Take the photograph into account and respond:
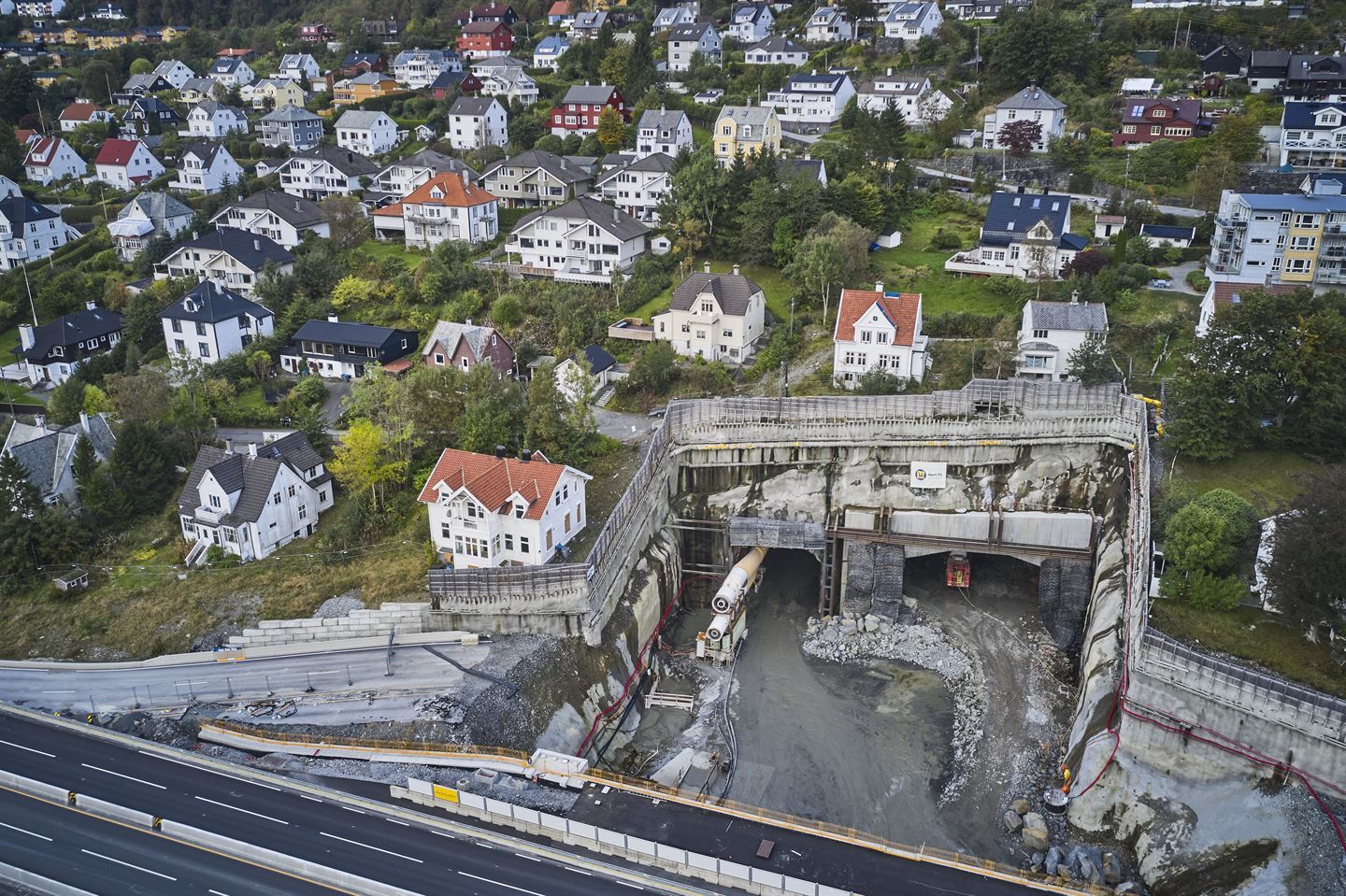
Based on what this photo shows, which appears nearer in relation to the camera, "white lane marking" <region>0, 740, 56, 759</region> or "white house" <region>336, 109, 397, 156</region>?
"white lane marking" <region>0, 740, 56, 759</region>

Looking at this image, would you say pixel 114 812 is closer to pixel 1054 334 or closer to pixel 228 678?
pixel 228 678

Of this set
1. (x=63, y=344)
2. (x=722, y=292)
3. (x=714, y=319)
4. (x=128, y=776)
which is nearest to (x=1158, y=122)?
(x=722, y=292)

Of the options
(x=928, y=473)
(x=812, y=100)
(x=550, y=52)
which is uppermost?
(x=550, y=52)

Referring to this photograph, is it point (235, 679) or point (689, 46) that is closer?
point (235, 679)

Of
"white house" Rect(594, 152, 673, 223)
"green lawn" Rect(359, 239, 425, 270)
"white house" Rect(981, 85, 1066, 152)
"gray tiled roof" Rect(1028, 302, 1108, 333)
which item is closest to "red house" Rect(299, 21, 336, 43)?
"green lawn" Rect(359, 239, 425, 270)

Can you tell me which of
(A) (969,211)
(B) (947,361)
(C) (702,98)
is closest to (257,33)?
(C) (702,98)

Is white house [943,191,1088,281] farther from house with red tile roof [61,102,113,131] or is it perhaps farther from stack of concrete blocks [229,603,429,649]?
house with red tile roof [61,102,113,131]
